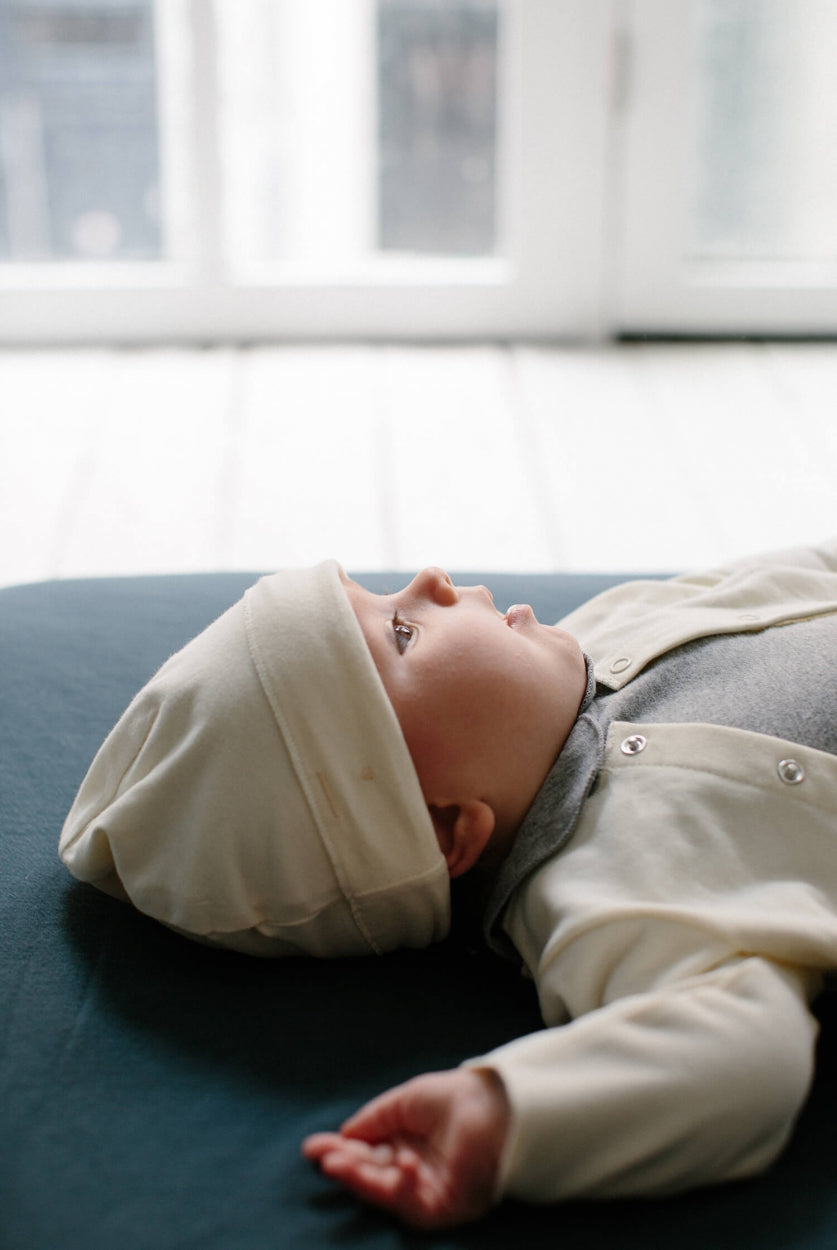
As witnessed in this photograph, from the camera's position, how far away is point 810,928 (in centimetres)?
81

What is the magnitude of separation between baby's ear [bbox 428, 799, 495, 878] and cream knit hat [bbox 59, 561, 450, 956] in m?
0.03

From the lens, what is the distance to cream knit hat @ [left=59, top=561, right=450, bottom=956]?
86cm

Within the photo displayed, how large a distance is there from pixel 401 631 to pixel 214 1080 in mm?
298

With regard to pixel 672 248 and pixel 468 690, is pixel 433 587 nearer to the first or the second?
pixel 468 690

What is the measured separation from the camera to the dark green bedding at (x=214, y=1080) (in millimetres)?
751

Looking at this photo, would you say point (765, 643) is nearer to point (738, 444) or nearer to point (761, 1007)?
point (761, 1007)

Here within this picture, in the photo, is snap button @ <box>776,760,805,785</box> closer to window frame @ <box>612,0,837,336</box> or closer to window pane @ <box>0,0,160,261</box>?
window frame @ <box>612,0,837,336</box>

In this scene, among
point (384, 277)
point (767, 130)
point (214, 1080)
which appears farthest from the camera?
point (384, 277)

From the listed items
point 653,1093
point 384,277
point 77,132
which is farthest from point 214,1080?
point 77,132

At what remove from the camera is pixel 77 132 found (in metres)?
2.65

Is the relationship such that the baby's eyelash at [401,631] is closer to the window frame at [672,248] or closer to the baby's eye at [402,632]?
the baby's eye at [402,632]

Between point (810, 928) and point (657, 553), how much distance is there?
1.10 meters

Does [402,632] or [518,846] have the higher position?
[402,632]

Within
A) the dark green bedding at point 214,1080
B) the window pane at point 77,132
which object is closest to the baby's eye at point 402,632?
the dark green bedding at point 214,1080
